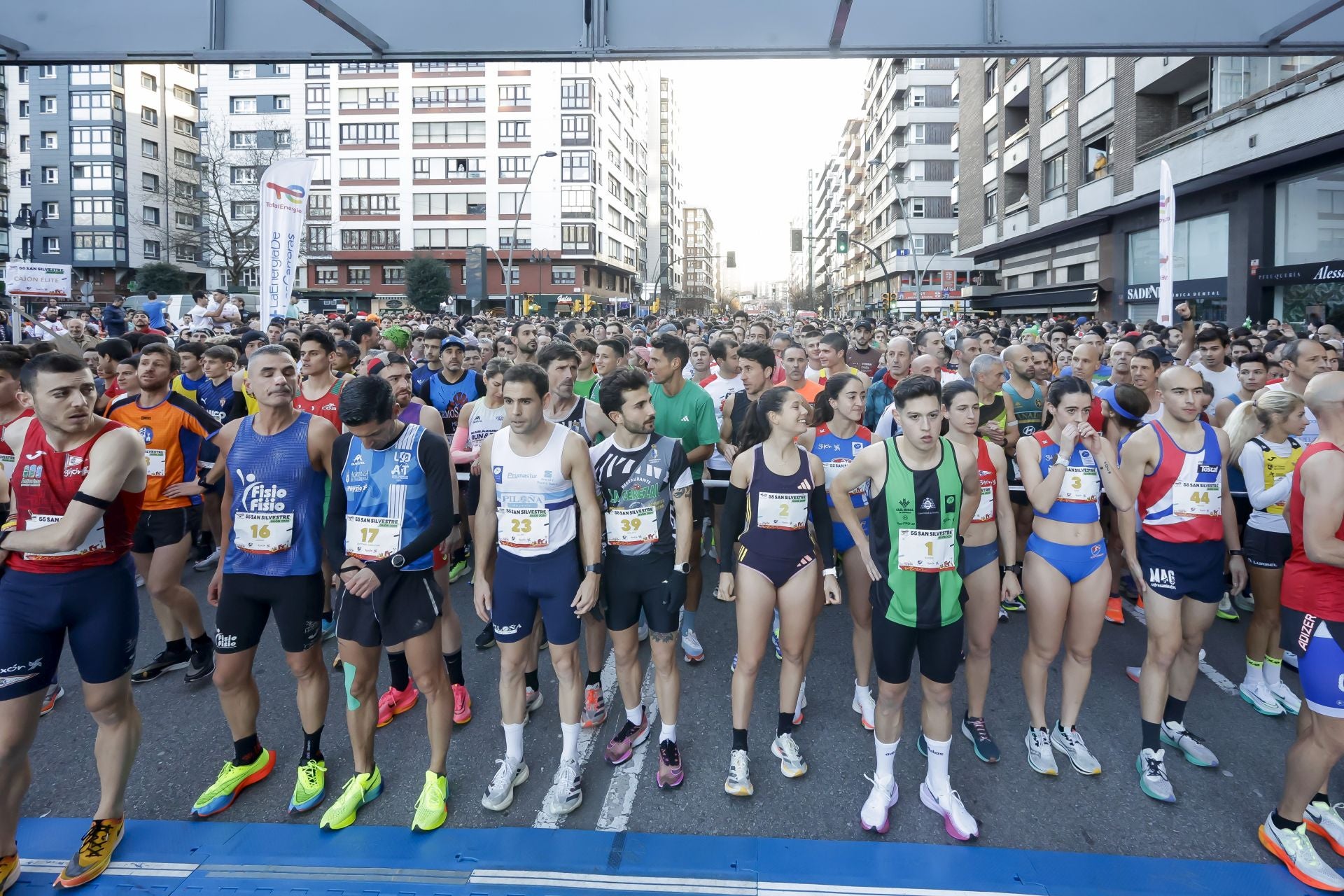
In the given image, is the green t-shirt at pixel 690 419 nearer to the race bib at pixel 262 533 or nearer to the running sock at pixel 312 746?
the race bib at pixel 262 533

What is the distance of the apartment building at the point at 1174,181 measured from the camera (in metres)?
18.2

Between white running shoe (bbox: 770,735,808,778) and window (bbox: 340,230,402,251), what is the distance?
2659 inches

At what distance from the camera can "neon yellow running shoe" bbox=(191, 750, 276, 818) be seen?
388 cm

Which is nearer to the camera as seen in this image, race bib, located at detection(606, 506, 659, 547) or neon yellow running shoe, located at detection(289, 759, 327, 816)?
neon yellow running shoe, located at detection(289, 759, 327, 816)

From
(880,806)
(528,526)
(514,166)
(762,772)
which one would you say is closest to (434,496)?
(528,526)

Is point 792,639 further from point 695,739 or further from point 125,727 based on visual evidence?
point 125,727

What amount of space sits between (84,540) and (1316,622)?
5.52 metres

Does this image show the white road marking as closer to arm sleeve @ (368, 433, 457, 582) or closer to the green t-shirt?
arm sleeve @ (368, 433, 457, 582)

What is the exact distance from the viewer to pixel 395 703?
16.2 feet

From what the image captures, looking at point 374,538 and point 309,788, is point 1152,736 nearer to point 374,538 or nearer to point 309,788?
point 374,538

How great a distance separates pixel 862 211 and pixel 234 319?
84.7 metres

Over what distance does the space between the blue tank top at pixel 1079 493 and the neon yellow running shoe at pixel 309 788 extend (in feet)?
13.6

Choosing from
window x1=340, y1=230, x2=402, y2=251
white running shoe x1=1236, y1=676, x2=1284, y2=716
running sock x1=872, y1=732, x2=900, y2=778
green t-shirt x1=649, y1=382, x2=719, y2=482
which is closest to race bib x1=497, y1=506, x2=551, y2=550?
running sock x1=872, y1=732, x2=900, y2=778

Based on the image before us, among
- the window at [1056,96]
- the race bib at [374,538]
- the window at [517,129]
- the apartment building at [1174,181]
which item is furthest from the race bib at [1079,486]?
the window at [517,129]
